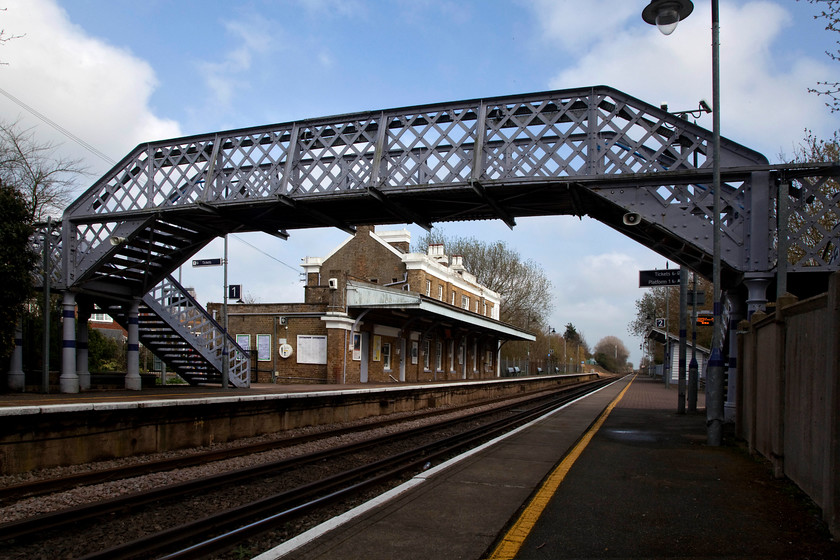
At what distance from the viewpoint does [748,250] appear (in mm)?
10852

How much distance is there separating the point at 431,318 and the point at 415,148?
62.5 ft

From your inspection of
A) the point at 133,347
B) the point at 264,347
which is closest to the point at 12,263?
the point at 133,347

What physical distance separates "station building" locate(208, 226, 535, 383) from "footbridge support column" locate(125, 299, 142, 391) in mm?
9676

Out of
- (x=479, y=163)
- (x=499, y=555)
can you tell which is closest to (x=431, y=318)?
(x=479, y=163)

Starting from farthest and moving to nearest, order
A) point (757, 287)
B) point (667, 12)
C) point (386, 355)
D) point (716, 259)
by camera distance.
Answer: point (386, 355) → point (757, 287) → point (716, 259) → point (667, 12)

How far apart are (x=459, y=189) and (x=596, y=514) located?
24.7ft

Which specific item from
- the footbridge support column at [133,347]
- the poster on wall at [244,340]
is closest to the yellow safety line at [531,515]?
the footbridge support column at [133,347]

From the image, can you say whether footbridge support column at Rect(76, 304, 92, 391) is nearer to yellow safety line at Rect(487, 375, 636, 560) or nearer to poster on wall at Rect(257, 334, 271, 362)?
poster on wall at Rect(257, 334, 271, 362)

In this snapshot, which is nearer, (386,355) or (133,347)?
(133,347)

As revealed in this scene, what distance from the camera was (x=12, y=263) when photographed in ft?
45.3

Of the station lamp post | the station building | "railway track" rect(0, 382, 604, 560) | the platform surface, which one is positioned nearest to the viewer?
the platform surface

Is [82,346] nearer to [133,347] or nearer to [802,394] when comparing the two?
[133,347]

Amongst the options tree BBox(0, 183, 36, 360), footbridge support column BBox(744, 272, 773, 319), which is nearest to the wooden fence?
footbridge support column BBox(744, 272, 773, 319)

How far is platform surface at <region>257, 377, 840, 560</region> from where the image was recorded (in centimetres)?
486
